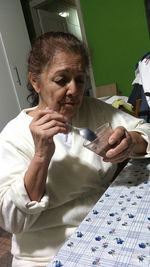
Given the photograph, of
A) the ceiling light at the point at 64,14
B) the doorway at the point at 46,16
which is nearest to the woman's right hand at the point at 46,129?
the doorway at the point at 46,16

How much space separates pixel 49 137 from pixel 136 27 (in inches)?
102

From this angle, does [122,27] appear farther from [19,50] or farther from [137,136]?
[137,136]

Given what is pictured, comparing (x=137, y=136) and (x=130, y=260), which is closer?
(x=130, y=260)

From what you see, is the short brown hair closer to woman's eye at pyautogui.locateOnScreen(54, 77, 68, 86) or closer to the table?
woman's eye at pyautogui.locateOnScreen(54, 77, 68, 86)

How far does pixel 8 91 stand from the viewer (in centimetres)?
299

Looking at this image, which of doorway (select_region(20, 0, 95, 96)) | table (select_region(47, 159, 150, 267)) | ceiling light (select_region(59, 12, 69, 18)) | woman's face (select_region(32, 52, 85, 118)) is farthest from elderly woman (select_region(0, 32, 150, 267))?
ceiling light (select_region(59, 12, 69, 18))

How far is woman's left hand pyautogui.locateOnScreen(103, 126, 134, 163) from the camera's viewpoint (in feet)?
2.48

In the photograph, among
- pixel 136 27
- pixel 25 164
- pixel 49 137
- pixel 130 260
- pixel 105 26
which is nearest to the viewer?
pixel 130 260

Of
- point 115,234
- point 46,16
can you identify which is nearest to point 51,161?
point 115,234

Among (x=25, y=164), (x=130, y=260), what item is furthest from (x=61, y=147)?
(x=130, y=260)

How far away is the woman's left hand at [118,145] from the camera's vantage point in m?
0.75

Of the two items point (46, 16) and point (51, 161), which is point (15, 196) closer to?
point (51, 161)

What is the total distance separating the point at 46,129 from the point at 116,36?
2.68 meters

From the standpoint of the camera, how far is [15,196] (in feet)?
2.30
